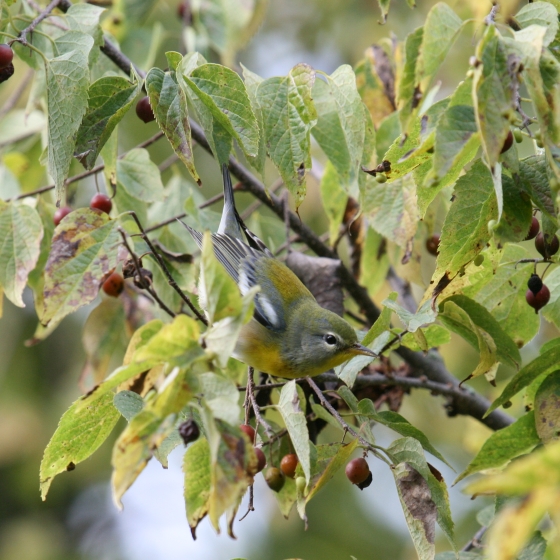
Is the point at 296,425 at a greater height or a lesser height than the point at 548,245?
lesser

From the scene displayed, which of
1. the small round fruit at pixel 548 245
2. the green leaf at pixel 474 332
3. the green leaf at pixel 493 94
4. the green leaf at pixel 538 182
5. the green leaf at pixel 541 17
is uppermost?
the green leaf at pixel 541 17

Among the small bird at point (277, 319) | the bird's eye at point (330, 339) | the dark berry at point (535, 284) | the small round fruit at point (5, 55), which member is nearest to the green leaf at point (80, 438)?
the small round fruit at point (5, 55)

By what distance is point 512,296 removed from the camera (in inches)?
96.1

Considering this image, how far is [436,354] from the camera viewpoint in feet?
10.8

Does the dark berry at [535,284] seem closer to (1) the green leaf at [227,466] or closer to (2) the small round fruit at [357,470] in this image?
(2) the small round fruit at [357,470]

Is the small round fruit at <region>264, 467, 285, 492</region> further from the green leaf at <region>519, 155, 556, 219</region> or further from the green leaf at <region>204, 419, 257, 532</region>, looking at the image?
the green leaf at <region>519, 155, 556, 219</region>

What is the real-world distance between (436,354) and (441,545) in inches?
124

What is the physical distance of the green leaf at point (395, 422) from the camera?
2090 mm

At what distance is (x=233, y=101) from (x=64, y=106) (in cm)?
53

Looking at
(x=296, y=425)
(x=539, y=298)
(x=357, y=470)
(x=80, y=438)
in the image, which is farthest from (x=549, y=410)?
(x=80, y=438)

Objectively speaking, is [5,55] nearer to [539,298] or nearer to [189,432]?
[189,432]

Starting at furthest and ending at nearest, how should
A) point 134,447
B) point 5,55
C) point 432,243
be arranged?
point 432,243 → point 5,55 → point 134,447

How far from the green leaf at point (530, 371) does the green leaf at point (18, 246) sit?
173cm

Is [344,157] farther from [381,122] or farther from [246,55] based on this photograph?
[246,55]
